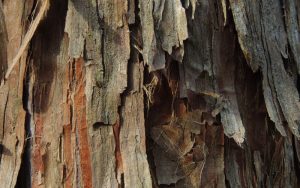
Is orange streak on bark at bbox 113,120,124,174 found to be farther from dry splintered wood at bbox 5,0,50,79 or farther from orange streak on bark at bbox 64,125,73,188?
dry splintered wood at bbox 5,0,50,79

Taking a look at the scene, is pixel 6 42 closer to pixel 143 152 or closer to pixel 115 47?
pixel 115 47

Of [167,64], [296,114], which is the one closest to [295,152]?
[296,114]

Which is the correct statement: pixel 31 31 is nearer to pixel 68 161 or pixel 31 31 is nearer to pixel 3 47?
pixel 3 47

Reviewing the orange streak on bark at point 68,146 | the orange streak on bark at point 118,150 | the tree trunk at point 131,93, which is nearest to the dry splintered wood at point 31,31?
the tree trunk at point 131,93

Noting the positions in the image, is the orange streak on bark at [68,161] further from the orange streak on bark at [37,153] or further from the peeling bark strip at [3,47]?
the peeling bark strip at [3,47]

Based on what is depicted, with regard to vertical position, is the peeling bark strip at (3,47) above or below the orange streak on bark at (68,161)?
above

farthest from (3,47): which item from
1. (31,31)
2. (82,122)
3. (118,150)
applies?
(118,150)

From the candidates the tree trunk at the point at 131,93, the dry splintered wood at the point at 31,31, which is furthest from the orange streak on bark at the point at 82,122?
the dry splintered wood at the point at 31,31
